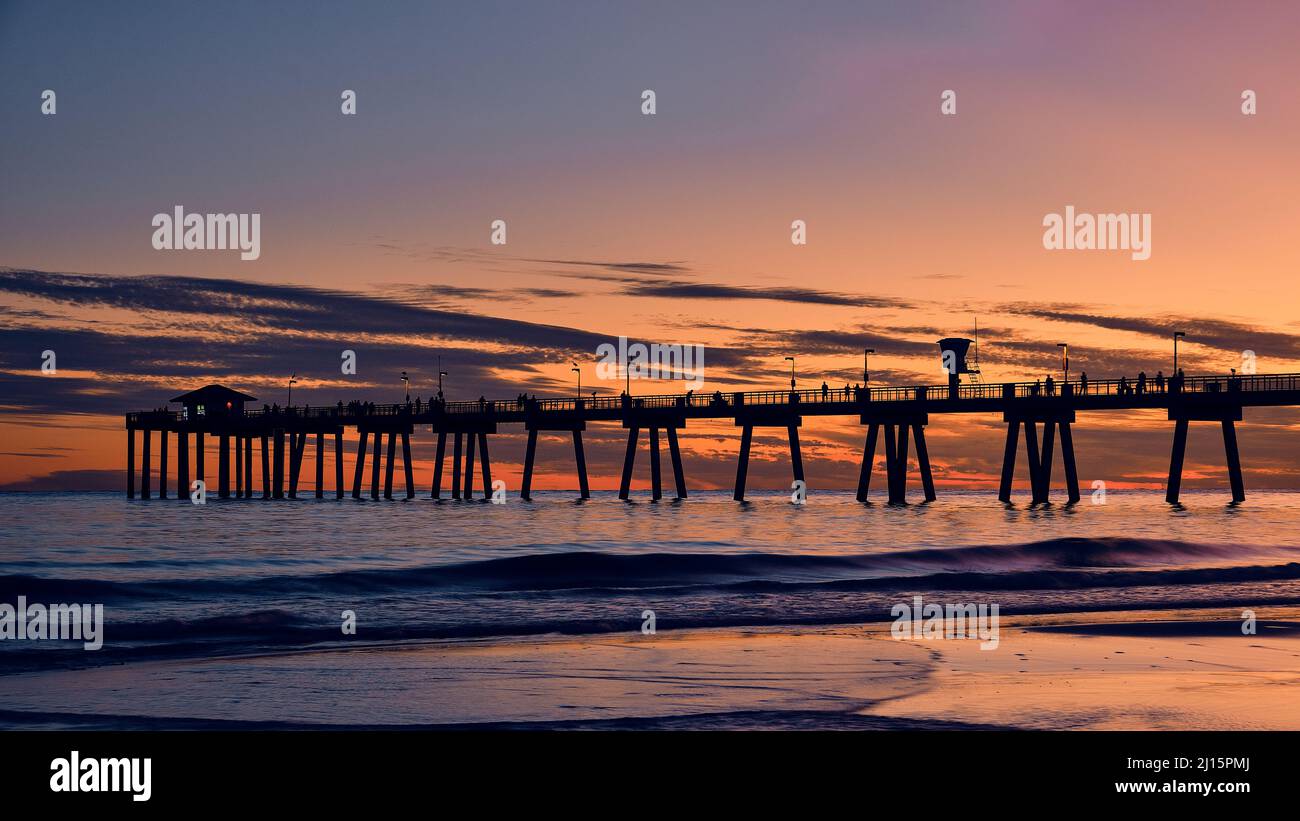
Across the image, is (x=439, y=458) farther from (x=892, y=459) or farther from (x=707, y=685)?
(x=707, y=685)

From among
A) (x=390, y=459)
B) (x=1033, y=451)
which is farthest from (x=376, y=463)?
(x=1033, y=451)

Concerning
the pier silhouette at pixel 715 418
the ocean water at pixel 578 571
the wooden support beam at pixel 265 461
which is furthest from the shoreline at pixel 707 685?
the wooden support beam at pixel 265 461

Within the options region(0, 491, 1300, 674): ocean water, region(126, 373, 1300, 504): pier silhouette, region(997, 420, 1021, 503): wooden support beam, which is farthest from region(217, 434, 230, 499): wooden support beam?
region(997, 420, 1021, 503): wooden support beam

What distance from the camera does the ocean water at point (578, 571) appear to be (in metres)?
17.7

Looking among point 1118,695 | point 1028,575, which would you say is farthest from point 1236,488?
point 1118,695

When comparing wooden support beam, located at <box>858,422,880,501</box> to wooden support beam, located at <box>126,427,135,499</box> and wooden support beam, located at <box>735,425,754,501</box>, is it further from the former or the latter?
wooden support beam, located at <box>126,427,135,499</box>

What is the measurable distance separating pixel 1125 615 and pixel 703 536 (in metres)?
24.8

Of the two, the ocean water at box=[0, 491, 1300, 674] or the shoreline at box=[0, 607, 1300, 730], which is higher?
the shoreline at box=[0, 607, 1300, 730]

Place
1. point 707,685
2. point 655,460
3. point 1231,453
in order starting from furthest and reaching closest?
point 655,460 < point 1231,453 < point 707,685

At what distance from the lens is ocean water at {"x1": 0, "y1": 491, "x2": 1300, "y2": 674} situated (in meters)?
17.7

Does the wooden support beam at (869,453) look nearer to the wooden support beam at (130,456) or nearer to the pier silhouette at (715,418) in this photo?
the pier silhouette at (715,418)

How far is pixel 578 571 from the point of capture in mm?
31469
